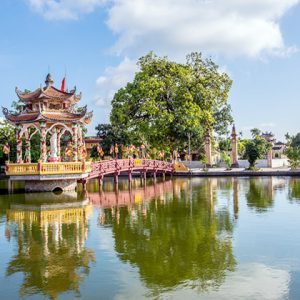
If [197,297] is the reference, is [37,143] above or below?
above

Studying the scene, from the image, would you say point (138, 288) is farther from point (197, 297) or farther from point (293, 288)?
point (293, 288)

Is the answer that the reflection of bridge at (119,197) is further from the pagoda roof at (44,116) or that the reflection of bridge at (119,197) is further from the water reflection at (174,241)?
the pagoda roof at (44,116)

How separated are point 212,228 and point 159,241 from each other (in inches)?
103

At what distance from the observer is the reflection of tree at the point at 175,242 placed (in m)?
9.38


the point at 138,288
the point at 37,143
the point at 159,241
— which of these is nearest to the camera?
the point at 138,288

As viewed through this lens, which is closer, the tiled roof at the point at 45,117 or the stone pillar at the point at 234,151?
the tiled roof at the point at 45,117

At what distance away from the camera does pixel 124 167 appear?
34.2m

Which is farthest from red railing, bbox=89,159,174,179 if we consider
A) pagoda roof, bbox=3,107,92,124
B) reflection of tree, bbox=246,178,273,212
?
reflection of tree, bbox=246,178,273,212

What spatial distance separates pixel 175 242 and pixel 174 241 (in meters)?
0.13

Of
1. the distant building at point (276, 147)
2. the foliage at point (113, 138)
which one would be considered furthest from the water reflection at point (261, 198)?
the distant building at point (276, 147)

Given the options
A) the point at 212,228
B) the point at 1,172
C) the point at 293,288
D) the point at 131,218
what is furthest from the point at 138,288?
the point at 1,172

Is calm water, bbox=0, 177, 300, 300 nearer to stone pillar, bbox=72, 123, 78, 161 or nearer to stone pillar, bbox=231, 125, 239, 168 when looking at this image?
stone pillar, bbox=72, 123, 78, 161

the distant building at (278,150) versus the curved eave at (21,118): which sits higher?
the curved eave at (21,118)

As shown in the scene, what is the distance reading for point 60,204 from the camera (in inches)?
840
